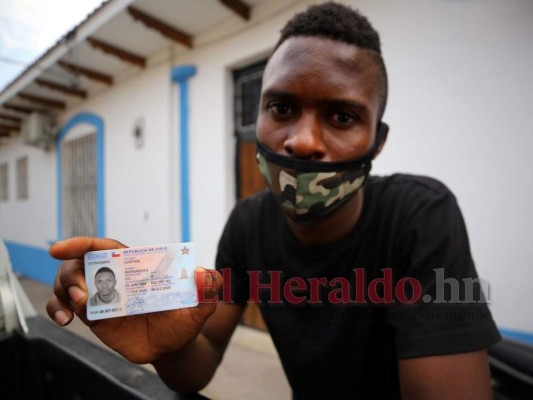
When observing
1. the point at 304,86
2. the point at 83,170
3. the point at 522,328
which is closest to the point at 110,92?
the point at 83,170

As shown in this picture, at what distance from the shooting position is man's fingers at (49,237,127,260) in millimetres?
463

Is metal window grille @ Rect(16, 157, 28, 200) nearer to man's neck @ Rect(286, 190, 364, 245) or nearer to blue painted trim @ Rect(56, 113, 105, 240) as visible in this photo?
blue painted trim @ Rect(56, 113, 105, 240)

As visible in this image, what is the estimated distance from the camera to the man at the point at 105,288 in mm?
476

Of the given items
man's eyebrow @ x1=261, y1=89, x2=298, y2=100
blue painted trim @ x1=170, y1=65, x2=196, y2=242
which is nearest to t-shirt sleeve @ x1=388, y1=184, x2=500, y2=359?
man's eyebrow @ x1=261, y1=89, x2=298, y2=100

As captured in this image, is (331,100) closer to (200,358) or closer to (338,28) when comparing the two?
(338,28)

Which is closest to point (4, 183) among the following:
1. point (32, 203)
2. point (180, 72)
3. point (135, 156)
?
point (32, 203)

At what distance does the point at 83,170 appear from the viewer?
A: 915 millimetres

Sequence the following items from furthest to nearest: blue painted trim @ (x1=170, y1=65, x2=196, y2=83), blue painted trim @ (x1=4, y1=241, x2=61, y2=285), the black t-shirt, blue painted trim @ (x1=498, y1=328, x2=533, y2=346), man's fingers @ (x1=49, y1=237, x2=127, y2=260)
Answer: blue painted trim @ (x1=170, y1=65, x2=196, y2=83) < blue painted trim @ (x1=498, y1=328, x2=533, y2=346) < the black t-shirt < blue painted trim @ (x1=4, y1=241, x2=61, y2=285) < man's fingers @ (x1=49, y1=237, x2=127, y2=260)

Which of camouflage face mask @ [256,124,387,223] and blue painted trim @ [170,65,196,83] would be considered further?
blue painted trim @ [170,65,196,83]

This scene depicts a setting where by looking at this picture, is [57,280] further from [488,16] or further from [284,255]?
[488,16]

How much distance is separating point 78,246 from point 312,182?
1.71ft

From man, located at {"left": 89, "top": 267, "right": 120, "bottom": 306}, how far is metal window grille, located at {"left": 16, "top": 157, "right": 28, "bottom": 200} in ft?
1.81

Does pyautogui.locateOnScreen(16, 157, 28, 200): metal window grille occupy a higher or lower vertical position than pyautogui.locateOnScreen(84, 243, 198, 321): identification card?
higher

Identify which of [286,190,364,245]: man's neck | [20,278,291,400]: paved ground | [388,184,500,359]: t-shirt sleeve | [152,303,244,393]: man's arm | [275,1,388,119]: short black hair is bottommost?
[20,278,291,400]: paved ground
